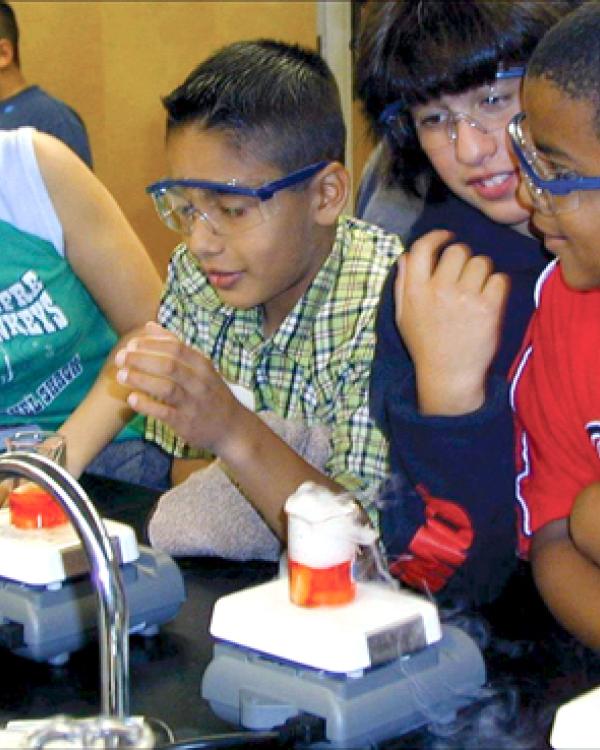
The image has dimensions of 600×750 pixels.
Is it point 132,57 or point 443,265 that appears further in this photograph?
point 132,57

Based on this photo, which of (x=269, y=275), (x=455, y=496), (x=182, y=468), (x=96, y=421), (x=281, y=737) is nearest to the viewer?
(x=281, y=737)

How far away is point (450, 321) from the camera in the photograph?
1.42 m

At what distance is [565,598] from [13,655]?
54 cm

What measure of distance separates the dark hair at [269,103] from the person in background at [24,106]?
7.46ft

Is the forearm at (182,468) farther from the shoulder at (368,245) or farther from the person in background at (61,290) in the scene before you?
the shoulder at (368,245)

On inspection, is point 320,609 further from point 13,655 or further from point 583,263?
point 583,263

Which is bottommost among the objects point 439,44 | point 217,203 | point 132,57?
point 132,57

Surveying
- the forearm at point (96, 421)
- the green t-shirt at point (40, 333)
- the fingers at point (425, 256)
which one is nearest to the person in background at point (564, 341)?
the fingers at point (425, 256)

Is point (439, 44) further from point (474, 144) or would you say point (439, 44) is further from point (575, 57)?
point (575, 57)

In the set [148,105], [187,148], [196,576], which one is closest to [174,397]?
[196,576]

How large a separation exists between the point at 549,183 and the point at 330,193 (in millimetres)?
492

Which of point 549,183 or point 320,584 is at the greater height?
point 549,183

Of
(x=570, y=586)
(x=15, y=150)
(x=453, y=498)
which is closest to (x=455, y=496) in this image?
(x=453, y=498)

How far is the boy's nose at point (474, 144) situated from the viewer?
150cm
